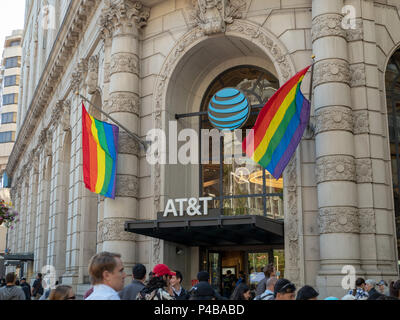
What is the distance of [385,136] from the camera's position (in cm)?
1711

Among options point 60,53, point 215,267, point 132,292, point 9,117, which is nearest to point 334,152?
point 215,267

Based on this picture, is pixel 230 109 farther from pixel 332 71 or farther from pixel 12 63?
pixel 12 63

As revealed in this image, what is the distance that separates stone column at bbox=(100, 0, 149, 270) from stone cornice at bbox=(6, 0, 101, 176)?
4294mm

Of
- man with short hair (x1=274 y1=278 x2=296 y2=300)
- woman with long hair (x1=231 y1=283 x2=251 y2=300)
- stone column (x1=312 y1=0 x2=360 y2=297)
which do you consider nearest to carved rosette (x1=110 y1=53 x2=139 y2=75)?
stone column (x1=312 y1=0 x2=360 y2=297)

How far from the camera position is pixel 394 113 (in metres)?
18.9

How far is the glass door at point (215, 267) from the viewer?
2122 cm

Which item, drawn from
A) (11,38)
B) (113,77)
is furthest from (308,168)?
(11,38)

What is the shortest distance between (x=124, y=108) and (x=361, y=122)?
896cm

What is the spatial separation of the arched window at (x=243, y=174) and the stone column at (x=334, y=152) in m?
3.34

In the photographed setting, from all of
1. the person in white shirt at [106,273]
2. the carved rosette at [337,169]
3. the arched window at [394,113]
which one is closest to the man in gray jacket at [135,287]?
the person in white shirt at [106,273]

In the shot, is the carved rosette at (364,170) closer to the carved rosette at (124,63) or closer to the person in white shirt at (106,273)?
the carved rosette at (124,63)

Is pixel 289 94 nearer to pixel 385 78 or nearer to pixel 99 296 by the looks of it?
pixel 385 78

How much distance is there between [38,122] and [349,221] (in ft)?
115

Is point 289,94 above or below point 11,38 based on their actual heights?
below
